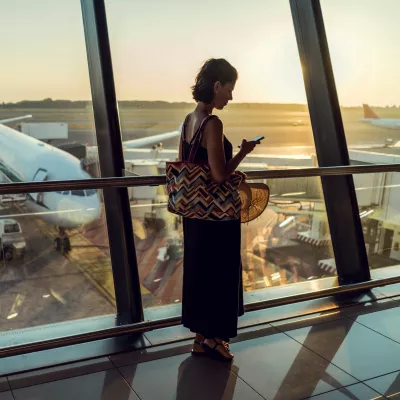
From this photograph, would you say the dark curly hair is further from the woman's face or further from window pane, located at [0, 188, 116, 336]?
window pane, located at [0, 188, 116, 336]

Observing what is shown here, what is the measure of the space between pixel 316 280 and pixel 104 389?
162 cm

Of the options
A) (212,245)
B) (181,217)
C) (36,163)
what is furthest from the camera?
(36,163)

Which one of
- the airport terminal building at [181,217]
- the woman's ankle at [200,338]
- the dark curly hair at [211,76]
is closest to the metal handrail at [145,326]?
the airport terminal building at [181,217]

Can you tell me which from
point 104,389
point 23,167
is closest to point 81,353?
point 104,389

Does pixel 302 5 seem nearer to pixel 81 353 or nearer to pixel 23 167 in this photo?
pixel 81 353

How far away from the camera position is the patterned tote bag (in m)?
1.97

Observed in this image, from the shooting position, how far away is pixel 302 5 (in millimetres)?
3062

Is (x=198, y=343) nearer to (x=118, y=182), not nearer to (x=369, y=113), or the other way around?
(x=118, y=182)

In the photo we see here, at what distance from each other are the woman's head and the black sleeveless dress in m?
0.17

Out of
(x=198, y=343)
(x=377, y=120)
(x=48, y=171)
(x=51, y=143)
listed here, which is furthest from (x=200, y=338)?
(x=48, y=171)

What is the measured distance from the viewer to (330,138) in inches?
122

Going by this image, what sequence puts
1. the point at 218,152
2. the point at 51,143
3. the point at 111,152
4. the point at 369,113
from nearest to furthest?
the point at 218,152, the point at 111,152, the point at 51,143, the point at 369,113

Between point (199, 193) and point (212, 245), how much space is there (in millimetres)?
232

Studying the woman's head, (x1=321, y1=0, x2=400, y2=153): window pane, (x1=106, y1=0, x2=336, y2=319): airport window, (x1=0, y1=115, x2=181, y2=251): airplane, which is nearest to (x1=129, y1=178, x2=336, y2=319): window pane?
(x1=106, y1=0, x2=336, y2=319): airport window
